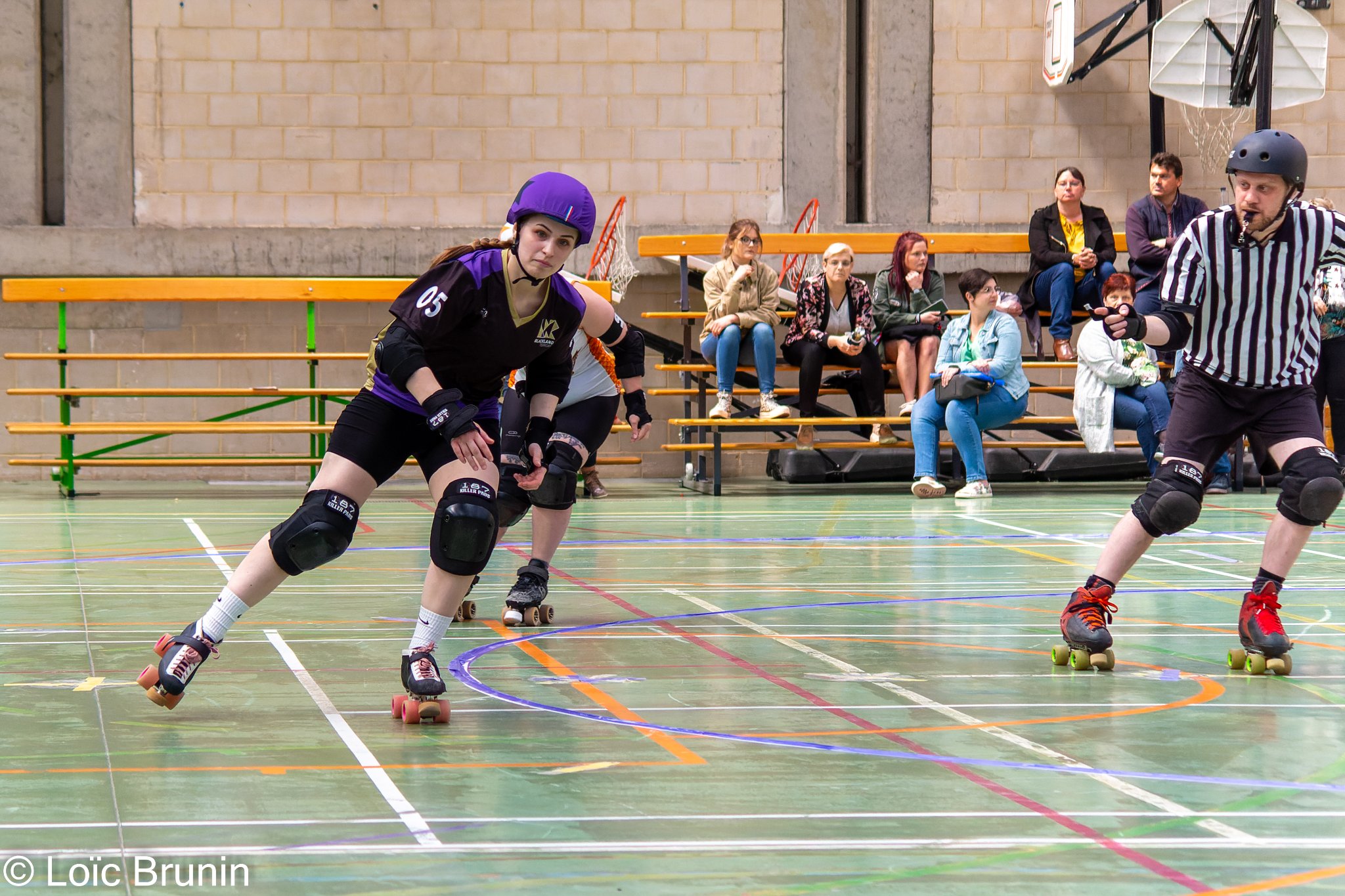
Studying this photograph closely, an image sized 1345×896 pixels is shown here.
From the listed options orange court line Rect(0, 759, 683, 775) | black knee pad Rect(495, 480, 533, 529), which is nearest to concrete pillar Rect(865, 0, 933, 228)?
black knee pad Rect(495, 480, 533, 529)

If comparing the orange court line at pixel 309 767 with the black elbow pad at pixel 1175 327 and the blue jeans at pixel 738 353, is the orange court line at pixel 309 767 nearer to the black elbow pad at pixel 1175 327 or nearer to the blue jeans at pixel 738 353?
the black elbow pad at pixel 1175 327

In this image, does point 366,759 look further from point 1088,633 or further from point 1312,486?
point 1312,486

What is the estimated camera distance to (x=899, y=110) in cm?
1389

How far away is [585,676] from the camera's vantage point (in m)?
4.55

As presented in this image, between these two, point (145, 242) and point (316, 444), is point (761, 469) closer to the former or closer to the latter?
point (316, 444)

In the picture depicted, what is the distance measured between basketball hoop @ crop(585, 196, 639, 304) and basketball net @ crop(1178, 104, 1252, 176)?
5244mm

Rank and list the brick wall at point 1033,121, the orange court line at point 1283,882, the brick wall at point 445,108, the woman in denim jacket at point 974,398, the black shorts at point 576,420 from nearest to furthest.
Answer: the orange court line at point 1283,882, the black shorts at point 576,420, the woman in denim jacket at point 974,398, the brick wall at point 445,108, the brick wall at point 1033,121

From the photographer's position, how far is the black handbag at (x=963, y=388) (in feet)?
35.3

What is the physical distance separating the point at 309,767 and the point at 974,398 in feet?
26.7

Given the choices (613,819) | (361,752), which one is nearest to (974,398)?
(361,752)

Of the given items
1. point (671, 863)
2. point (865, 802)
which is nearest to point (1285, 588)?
point (865, 802)

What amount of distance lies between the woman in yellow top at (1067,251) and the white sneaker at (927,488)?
1688 millimetres

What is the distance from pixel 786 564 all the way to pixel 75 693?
12.4ft

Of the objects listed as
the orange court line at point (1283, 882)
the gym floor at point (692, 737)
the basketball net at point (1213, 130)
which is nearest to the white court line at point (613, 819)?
the gym floor at point (692, 737)
